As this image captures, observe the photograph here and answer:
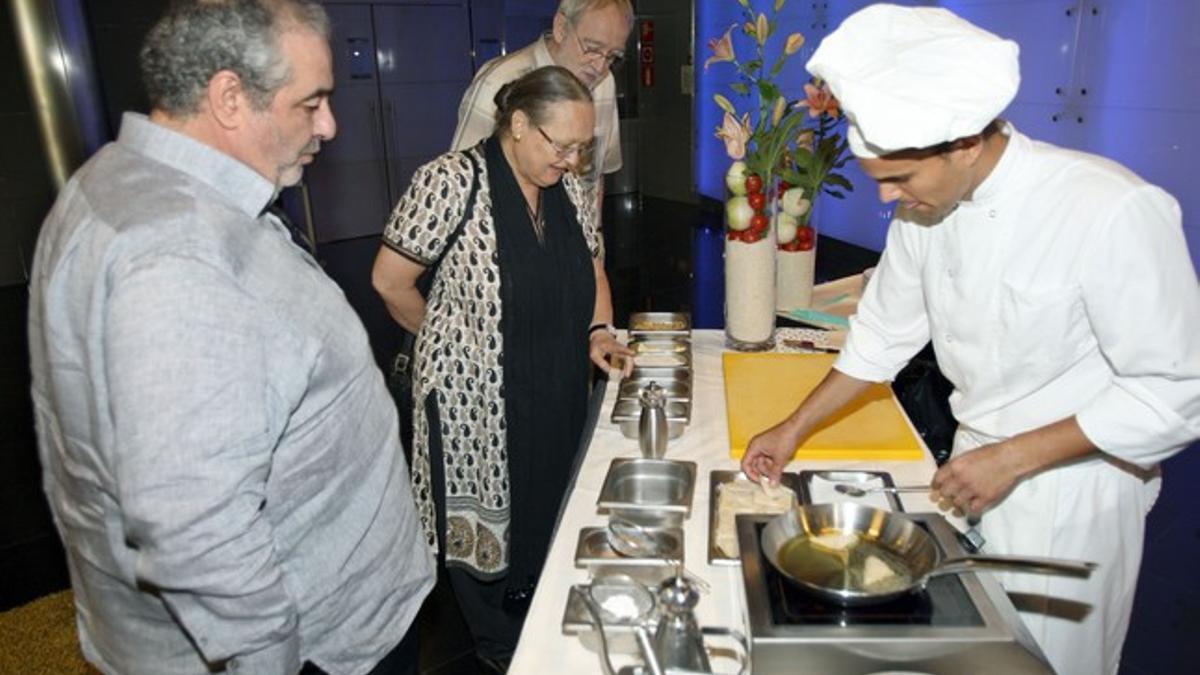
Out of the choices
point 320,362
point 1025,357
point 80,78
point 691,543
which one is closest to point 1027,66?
point 1025,357

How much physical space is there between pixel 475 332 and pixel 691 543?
666 mm

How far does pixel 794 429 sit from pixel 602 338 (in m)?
0.61

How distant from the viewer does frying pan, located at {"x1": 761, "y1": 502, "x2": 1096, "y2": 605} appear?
83cm

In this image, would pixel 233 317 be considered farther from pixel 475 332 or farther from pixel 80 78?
pixel 80 78

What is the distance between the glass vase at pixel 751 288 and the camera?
1.84m

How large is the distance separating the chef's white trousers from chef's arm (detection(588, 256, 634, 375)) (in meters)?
0.79

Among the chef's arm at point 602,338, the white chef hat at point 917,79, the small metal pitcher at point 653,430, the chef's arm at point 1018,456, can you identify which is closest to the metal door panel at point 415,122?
the chef's arm at point 602,338

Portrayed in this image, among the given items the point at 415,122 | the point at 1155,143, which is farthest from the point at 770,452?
the point at 415,122

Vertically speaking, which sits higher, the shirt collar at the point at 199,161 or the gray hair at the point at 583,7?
the gray hair at the point at 583,7

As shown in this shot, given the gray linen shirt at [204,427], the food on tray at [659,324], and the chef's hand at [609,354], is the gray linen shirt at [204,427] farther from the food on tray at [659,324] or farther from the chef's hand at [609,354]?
the food on tray at [659,324]

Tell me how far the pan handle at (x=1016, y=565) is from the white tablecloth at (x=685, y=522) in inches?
8.7

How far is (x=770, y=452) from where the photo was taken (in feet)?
4.23

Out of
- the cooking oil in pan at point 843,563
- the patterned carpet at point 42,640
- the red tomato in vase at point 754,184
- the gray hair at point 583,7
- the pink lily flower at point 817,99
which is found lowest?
the patterned carpet at point 42,640

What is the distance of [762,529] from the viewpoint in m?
0.99
